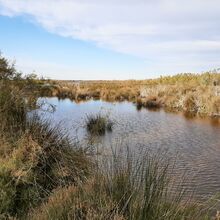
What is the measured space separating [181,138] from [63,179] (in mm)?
10547

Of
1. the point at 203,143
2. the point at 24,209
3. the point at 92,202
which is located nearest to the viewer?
the point at 92,202

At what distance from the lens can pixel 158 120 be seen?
22109 mm

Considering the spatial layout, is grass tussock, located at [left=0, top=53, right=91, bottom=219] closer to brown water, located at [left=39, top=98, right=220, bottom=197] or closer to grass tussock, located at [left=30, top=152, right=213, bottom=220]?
grass tussock, located at [left=30, top=152, right=213, bottom=220]

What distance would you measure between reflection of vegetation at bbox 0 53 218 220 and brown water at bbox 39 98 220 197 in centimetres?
101

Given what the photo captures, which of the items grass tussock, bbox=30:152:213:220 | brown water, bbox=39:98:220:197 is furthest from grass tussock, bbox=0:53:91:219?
brown water, bbox=39:98:220:197

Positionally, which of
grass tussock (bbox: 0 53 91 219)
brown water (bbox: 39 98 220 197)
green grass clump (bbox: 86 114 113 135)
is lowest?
brown water (bbox: 39 98 220 197)

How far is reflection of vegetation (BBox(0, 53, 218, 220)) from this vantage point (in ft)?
13.9

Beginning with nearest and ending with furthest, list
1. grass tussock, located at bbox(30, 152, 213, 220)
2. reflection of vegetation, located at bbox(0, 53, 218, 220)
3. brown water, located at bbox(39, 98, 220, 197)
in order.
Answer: grass tussock, located at bbox(30, 152, 213, 220)
reflection of vegetation, located at bbox(0, 53, 218, 220)
brown water, located at bbox(39, 98, 220, 197)

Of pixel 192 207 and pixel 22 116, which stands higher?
pixel 22 116

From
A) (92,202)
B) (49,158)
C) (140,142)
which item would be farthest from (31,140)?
(140,142)

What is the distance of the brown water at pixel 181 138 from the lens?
1004 centimetres

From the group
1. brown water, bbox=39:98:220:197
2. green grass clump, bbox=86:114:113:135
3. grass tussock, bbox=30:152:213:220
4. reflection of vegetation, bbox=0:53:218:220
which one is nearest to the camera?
grass tussock, bbox=30:152:213:220

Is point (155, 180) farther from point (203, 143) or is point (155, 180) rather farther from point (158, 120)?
point (158, 120)

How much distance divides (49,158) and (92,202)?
2.89m
